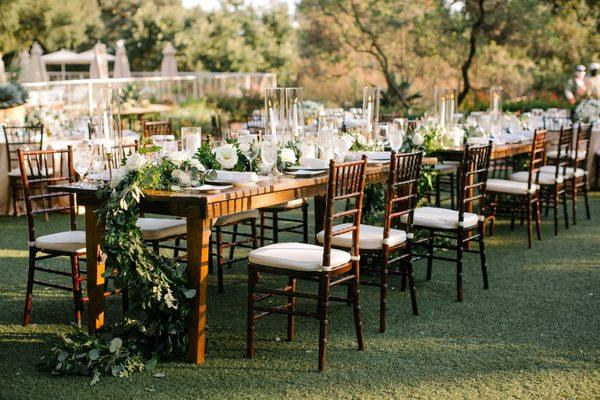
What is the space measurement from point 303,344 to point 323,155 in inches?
53.6

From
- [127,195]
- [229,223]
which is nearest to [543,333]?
[229,223]

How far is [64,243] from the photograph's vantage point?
15.6ft

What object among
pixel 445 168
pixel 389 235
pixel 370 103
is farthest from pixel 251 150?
pixel 445 168

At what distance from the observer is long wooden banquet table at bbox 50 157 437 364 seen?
13.4 ft

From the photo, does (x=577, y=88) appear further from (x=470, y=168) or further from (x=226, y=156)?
(x=226, y=156)

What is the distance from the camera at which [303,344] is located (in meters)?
4.60

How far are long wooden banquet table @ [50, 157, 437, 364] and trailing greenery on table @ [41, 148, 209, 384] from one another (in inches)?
2.8

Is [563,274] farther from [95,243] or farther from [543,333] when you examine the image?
[95,243]

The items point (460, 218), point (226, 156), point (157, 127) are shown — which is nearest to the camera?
point (226, 156)

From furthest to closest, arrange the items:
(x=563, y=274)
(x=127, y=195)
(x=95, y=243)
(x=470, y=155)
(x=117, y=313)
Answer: (x=563, y=274) → (x=470, y=155) → (x=117, y=313) → (x=95, y=243) → (x=127, y=195)

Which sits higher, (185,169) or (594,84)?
(594,84)

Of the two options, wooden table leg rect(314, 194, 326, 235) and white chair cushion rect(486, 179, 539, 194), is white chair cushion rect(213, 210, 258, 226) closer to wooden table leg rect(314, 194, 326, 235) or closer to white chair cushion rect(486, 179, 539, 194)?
wooden table leg rect(314, 194, 326, 235)

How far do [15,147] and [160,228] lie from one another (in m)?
4.51

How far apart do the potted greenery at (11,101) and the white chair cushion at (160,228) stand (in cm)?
787
